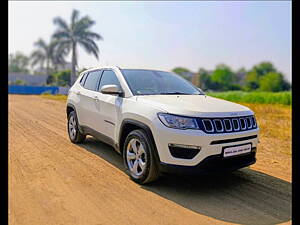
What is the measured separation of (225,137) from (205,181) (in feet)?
3.45

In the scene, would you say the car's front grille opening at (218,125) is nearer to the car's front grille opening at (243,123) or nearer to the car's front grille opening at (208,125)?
the car's front grille opening at (208,125)

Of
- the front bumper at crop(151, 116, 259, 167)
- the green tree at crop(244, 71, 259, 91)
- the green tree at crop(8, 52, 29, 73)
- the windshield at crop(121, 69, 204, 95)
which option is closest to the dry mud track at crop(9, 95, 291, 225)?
the front bumper at crop(151, 116, 259, 167)

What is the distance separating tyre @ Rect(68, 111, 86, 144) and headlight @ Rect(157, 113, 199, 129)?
10.1 ft

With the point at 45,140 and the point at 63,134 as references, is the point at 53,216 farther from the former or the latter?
the point at 63,134

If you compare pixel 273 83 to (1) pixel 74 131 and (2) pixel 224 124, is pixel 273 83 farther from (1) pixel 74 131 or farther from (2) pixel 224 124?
(2) pixel 224 124

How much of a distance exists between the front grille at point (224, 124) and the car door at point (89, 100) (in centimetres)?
236

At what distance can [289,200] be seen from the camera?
365cm

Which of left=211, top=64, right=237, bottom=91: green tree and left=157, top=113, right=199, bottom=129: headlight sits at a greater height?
left=211, top=64, right=237, bottom=91: green tree

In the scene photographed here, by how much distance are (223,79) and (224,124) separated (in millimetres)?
92382

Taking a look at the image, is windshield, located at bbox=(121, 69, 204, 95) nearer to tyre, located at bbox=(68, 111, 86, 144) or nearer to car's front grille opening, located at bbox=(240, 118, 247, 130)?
car's front grille opening, located at bbox=(240, 118, 247, 130)

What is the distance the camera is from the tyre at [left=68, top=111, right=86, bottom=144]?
6137mm

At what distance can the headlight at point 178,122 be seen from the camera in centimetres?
346

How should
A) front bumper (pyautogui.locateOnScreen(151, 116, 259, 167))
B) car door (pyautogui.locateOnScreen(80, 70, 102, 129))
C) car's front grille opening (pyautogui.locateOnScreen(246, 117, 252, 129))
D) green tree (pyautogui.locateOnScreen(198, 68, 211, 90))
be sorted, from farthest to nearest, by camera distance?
green tree (pyautogui.locateOnScreen(198, 68, 211, 90)), car door (pyautogui.locateOnScreen(80, 70, 102, 129)), car's front grille opening (pyautogui.locateOnScreen(246, 117, 252, 129)), front bumper (pyautogui.locateOnScreen(151, 116, 259, 167))

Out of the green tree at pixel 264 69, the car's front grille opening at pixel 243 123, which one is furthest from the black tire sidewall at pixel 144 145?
the green tree at pixel 264 69
